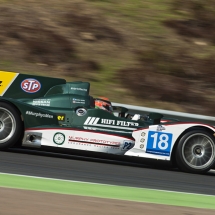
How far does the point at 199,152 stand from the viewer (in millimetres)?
7477

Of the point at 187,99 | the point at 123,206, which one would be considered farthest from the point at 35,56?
the point at 123,206

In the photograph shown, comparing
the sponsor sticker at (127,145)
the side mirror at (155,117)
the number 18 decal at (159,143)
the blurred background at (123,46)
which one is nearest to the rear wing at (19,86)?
the sponsor sticker at (127,145)

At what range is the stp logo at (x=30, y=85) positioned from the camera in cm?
779

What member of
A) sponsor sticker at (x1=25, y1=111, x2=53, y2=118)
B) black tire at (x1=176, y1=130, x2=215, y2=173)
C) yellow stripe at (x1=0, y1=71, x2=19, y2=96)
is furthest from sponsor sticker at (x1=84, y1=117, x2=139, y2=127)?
yellow stripe at (x1=0, y1=71, x2=19, y2=96)

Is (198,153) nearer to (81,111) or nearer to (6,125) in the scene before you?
(81,111)

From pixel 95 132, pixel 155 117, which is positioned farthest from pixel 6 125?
pixel 155 117

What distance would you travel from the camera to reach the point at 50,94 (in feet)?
25.8

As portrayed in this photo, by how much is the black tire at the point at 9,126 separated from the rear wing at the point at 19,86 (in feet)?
1.89

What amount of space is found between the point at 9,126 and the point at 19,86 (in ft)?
2.64

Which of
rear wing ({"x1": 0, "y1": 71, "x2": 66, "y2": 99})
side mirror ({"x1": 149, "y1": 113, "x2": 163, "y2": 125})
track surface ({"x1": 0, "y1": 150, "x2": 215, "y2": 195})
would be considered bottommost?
track surface ({"x1": 0, "y1": 150, "x2": 215, "y2": 195})

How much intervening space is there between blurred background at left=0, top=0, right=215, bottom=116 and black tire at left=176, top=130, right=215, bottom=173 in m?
5.24

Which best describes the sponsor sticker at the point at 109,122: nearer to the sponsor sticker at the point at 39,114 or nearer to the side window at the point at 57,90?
the sponsor sticker at the point at 39,114

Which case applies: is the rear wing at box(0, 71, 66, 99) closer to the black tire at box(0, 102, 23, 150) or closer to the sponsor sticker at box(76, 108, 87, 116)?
the black tire at box(0, 102, 23, 150)

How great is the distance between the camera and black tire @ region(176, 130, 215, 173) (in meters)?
7.43
